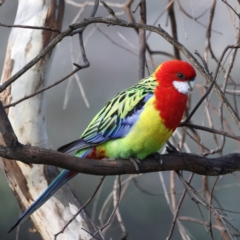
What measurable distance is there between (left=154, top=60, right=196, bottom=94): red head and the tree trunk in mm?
596

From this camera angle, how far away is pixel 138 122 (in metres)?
1.60

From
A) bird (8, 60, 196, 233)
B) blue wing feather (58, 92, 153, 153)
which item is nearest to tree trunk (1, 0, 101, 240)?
bird (8, 60, 196, 233)

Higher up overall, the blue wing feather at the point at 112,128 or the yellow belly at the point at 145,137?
the blue wing feather at the point at 112,128

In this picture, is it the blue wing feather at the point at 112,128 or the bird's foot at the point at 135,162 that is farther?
the blue wing feather at the point at 112,128

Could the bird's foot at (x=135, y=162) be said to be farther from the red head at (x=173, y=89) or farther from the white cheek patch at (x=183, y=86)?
the white cheek patch at (x=183, y=86)

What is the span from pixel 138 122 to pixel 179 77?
0.85ft

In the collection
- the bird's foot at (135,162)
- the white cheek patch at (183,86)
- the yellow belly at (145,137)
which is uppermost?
the white cheek patch at (183,86)

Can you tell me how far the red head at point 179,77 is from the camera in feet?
5.49

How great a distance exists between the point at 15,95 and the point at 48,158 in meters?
0.86

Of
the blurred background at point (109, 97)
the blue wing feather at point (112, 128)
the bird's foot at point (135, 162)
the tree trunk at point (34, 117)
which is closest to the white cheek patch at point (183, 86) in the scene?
the blue wing feather at point (112, 128)

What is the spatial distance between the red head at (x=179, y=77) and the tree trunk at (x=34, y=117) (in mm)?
596

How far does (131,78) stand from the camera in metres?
3.13

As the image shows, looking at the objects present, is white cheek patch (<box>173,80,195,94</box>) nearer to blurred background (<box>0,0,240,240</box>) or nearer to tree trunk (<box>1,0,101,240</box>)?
tree trunk (<box>1,0,101,240</box>)

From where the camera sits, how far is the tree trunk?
185 cm
